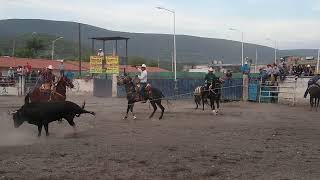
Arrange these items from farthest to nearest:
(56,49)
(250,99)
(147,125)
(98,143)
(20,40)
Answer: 1. (20,40)
2. (56,49)
3. (250,99)
4. (147,125)
5. (98,143)

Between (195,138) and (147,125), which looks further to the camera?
(147,125)

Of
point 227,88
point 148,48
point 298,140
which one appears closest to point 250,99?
point 227,88

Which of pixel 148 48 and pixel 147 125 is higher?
pixel 148 48

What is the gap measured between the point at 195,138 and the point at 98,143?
2.91 m

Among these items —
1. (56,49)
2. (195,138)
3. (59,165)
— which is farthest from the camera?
(56,49)

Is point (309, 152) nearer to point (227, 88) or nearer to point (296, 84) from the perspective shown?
point (296, 84)

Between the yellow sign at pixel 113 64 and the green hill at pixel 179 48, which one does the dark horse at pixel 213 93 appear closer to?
the yellow sign at pixel 113 64

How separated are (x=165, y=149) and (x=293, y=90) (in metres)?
20.4

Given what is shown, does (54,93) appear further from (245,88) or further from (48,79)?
(245,88)

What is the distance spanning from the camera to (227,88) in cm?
3509

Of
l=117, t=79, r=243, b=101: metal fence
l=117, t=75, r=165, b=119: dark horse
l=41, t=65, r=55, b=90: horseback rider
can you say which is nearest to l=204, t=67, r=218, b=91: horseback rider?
l=117, t=75, r=165, b=119: dark horse

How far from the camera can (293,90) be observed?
32.4m

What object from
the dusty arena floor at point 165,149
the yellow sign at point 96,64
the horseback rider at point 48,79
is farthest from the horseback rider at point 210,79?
the yellow sign at point 96,64

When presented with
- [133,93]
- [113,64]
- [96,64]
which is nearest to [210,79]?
[133,93]
